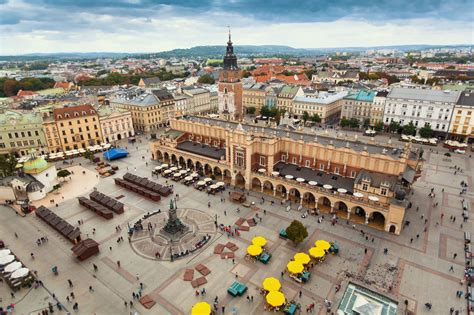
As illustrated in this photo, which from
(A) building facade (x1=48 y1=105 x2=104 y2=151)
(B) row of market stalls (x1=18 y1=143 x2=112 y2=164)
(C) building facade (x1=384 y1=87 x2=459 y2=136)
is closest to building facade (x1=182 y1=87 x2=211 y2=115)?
(A) building facade (x1=48 y1=105 x2=104 y2=151)

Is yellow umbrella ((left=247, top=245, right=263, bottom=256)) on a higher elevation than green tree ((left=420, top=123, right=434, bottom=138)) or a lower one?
lower

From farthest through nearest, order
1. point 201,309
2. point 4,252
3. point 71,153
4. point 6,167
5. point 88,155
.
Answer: point 71,153 → point 88,155 → point 6,167 → point 4,252 → point 201,309

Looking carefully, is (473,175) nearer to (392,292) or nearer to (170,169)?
(392,292)

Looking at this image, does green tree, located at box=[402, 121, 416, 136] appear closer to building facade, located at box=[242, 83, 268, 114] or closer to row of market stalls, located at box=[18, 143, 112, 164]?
building facade, located at box=[242, 83, 268, 114]

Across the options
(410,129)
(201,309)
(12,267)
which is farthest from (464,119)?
(12,267)

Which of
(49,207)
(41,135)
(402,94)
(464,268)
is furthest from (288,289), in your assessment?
(402,94)

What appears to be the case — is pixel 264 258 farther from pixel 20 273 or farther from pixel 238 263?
pixel 20 273

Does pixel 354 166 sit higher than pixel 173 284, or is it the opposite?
pixel 354 166
